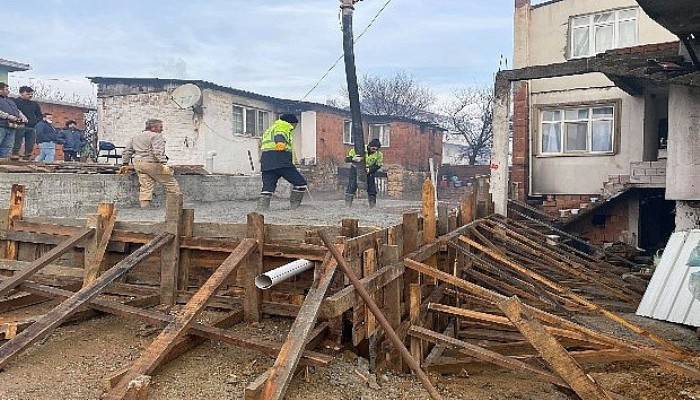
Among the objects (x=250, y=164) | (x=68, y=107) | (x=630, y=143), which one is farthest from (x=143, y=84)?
(x=630, y=143)

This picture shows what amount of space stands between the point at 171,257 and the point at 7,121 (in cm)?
610

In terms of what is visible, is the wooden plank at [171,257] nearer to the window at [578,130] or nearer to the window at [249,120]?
the window at [578,130]

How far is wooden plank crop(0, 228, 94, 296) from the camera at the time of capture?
5134 mm

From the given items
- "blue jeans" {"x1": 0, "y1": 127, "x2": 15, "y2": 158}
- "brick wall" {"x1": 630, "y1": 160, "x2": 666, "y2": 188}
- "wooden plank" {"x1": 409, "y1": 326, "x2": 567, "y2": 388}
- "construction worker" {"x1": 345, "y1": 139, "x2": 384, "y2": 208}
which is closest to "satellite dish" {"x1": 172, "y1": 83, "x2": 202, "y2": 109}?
"construction worker" {"x1": 345, "y1": 139, "x2": 384, "y2": 208}

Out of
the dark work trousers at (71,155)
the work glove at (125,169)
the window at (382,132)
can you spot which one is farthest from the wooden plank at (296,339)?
the window at (382,132)

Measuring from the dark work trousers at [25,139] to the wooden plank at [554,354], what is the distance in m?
9.72

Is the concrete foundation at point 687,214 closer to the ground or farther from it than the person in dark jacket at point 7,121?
closer to the ground

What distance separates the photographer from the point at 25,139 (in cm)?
1073

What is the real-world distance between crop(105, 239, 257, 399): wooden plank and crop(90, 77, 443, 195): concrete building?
14.8 meters

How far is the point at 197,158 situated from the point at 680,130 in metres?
14.5

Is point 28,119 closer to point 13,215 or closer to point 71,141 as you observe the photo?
point 71,141

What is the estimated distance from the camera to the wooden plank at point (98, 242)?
18.7 feet

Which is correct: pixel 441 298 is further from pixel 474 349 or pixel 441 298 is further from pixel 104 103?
pixel 104 103

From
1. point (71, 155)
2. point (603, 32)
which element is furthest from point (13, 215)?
point (603, 32)
